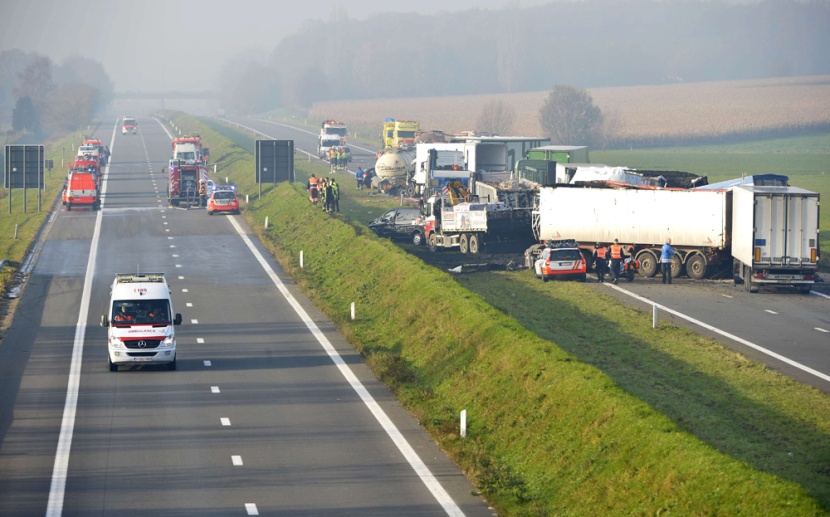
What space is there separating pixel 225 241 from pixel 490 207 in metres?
14.0

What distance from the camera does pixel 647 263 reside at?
1901 inches

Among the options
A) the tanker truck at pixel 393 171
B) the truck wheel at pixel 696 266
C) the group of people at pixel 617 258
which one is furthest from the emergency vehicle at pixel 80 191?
the truck wheel at pixel 696 266

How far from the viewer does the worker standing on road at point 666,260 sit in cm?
4622

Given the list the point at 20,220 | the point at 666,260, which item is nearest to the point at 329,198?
the point at 20,220

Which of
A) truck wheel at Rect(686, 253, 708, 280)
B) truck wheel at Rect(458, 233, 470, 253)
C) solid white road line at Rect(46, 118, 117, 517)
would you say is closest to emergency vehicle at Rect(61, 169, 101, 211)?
solid white road line at Rect(46, 118, 117, 517)

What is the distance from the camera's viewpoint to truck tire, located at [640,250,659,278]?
1896 inches

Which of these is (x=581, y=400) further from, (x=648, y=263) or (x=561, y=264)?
(x=648, y=263)

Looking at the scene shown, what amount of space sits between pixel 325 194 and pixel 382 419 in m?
37.8

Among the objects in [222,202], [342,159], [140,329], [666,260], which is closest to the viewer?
[140,329]

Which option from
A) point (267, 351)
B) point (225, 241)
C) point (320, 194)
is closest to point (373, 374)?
point (267, 351)

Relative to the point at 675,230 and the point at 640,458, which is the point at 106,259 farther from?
the point at 640,458

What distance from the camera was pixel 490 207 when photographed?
2101 inches

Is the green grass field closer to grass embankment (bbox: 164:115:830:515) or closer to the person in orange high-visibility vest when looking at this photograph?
the person in orange high-visibility vest

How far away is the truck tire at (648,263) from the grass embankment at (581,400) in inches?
160
